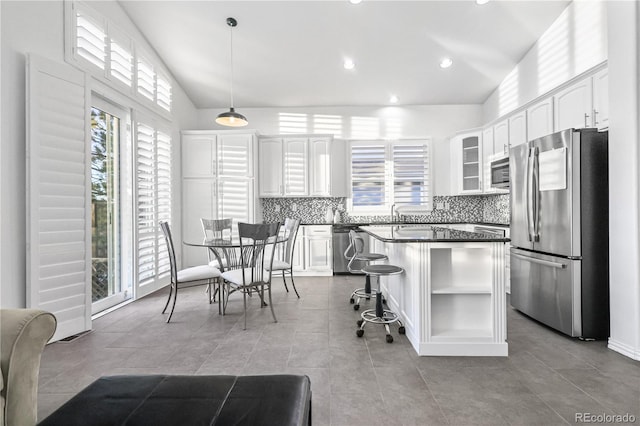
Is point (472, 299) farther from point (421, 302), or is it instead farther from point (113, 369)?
point (113, 369)

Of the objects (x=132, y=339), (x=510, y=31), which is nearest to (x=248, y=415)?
(x=132, y=339)

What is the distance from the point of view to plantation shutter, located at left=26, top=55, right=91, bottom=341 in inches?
107

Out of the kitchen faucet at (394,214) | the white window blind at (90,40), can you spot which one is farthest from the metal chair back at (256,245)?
the kitchen faucet at (394,214)

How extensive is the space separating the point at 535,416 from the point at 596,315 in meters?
1.60

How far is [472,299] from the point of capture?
2670 millimetres

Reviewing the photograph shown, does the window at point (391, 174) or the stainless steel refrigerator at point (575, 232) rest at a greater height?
the window at point (391, 174)

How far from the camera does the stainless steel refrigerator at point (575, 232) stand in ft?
9.24

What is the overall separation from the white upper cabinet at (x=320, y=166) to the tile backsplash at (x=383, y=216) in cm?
42

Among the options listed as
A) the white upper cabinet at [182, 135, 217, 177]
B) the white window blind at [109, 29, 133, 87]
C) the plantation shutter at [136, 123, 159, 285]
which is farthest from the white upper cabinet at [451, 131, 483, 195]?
the white window blind at [109, 29, 133, 87]

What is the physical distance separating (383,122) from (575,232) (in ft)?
13.1

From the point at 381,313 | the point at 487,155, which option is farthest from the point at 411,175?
the point at 381,313

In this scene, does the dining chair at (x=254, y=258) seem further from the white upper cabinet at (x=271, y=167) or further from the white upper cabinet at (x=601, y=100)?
the white upper cabinet at (x=601, y=100)

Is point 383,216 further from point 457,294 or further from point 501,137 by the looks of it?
point 457,294

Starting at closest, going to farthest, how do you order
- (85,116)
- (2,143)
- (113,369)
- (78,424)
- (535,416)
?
(78,424)
(535,416)
(113,369)
(2,143)
(85,116)
